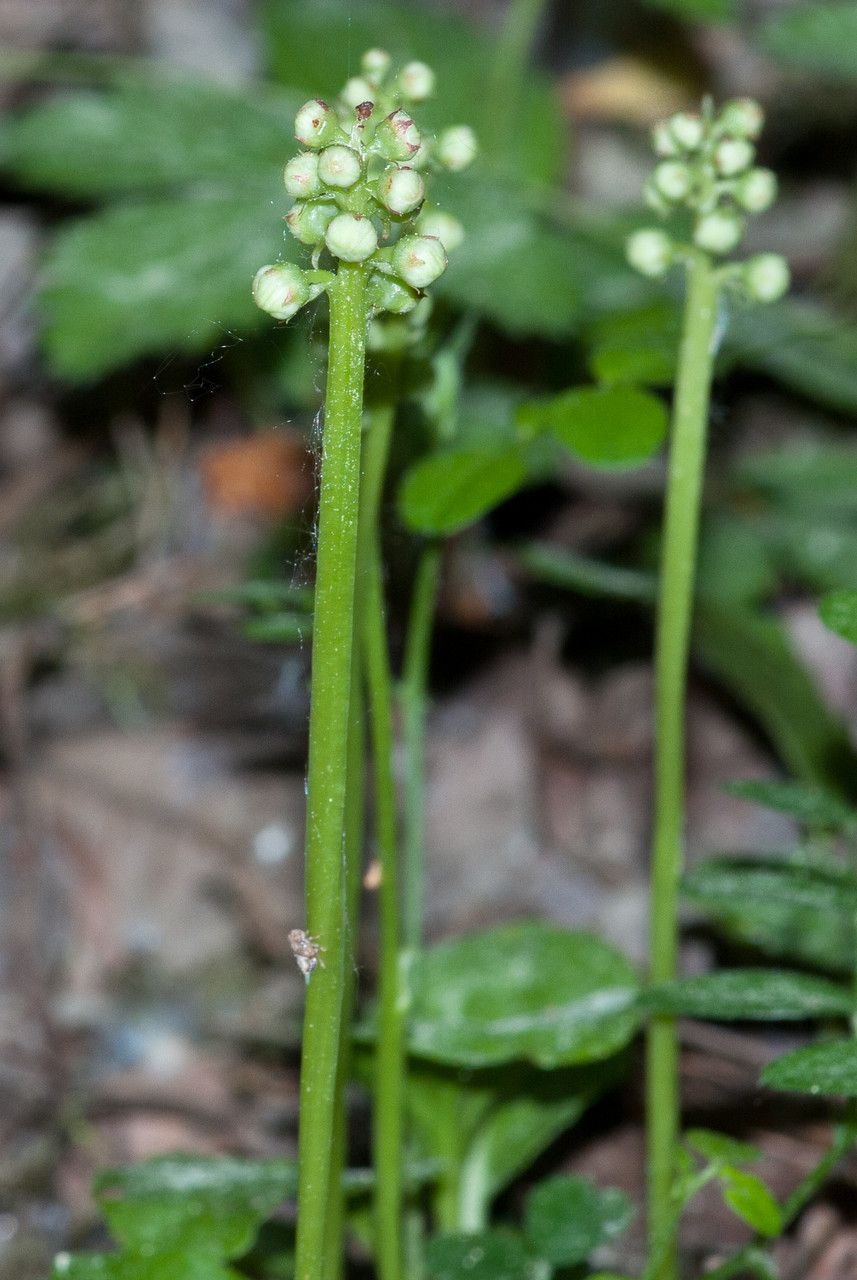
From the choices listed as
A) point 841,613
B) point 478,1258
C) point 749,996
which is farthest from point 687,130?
point 478,1258

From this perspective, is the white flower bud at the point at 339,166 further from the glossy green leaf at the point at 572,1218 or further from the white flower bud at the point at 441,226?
the glossy green leaf at the point at 572,1218

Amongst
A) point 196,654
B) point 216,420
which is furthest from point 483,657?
point 216,420

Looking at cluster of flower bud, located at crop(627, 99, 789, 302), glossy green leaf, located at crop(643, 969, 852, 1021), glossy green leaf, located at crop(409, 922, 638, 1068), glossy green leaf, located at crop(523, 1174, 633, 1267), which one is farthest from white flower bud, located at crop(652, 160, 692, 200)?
glossy green leaf, located at crop(523, 1174, 633, 1267)

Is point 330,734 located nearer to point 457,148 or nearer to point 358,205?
point 358,205

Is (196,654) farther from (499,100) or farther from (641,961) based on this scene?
(499,100)

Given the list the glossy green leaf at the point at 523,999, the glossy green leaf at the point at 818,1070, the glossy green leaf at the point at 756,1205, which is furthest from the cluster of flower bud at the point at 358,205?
the glossy green leaf at the point at 523,999
